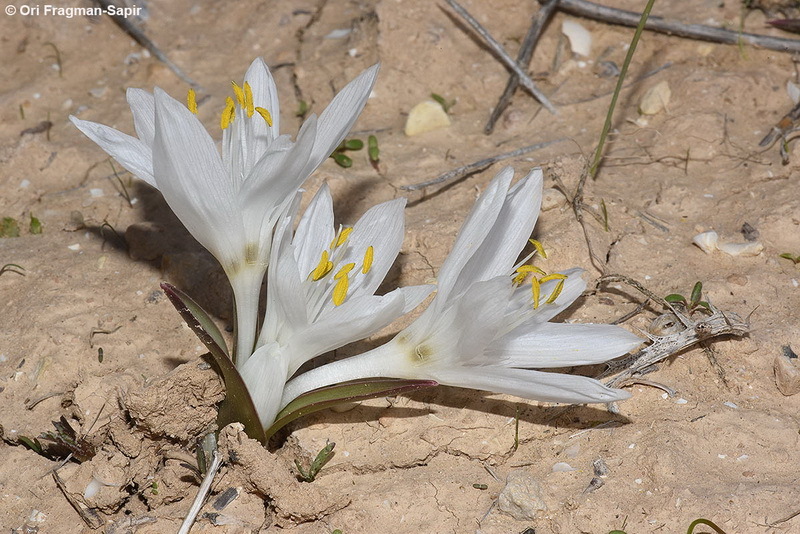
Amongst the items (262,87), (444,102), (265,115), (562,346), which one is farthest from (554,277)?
(444,102)

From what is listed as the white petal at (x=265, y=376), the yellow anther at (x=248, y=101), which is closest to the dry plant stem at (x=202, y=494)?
the white petal at (x=265, y=376)

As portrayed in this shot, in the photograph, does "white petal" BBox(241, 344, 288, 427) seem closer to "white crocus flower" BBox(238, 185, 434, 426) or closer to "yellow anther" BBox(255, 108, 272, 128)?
"white crocus flower" BBox(238, 185, 434, 426)

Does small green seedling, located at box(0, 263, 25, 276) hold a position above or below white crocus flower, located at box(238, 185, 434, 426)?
below

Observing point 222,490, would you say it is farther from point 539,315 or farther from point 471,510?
point 539,315

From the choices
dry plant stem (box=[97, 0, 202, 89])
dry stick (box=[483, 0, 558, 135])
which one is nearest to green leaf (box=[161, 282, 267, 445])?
dry stick (box=[483, 0, 558, 135])

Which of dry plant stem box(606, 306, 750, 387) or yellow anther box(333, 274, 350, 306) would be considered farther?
dry plant stem box(606, 306, 750, 387)

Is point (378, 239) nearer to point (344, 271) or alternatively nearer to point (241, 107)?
point (344, 271)

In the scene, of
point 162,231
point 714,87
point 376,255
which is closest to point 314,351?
point 376,255
